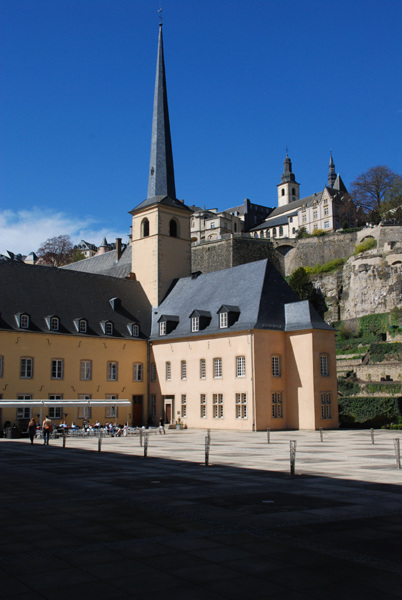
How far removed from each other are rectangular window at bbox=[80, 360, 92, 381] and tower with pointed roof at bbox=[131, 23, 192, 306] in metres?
8.33

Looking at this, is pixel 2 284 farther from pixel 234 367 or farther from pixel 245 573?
pixel 245 573

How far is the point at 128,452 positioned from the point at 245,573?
1691cm

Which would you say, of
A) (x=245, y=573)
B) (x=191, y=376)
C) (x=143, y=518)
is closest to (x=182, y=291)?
(x=191, y=376)

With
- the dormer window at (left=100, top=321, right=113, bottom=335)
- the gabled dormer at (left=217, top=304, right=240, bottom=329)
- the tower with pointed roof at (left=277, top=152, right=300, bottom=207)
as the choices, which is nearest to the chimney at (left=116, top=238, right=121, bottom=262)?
the dormer window at (left=100, top=321, right=113, bottom=335)

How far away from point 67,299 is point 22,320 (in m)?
4.74

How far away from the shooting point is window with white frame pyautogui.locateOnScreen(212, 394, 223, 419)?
3922 cm

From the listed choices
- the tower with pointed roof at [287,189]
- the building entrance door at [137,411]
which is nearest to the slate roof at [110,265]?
the building entrance door at [137,411]

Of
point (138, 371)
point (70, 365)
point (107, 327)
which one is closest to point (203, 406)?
point (138, 371)

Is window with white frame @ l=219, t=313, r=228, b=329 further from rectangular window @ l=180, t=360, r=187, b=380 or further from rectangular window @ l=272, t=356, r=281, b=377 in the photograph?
rectangular window @ l=180, t=360, r=187, b=380

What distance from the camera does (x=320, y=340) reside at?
38.0 meters

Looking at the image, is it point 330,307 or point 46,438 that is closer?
point 46,438

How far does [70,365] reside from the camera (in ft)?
135

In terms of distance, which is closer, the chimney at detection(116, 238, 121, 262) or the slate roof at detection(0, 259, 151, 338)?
the slate roof at detection(0, 259, 151, 338)

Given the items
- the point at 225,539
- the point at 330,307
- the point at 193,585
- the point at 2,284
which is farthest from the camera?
the point at 330,307
